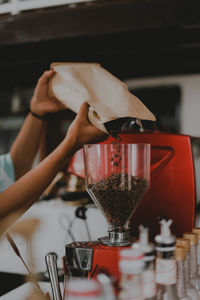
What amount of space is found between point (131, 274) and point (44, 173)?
1.09 feet

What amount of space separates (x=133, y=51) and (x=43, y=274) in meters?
0.88

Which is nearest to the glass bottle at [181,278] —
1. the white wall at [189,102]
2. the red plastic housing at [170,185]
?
the red plastic housing at [170,185]

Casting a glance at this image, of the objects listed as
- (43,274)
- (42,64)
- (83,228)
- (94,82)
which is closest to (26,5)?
(42,64)

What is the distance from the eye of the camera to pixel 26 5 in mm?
1310

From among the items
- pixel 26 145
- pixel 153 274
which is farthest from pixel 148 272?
pixel 26 145

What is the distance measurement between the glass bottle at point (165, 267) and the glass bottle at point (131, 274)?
77 mm

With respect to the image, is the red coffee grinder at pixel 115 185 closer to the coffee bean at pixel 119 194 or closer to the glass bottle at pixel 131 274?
the coffee bean at pixel 119 194

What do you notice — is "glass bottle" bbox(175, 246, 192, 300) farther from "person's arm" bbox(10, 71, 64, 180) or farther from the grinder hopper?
"person's arm" bbox(10, 71, 64, 180)

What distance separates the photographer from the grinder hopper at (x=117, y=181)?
28.6 inches

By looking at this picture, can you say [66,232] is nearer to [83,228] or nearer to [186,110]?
[83,228]

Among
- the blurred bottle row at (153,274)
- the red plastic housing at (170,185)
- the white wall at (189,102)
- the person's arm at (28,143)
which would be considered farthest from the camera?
the white wall at (189,102)

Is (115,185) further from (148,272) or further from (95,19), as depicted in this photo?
(95,19)

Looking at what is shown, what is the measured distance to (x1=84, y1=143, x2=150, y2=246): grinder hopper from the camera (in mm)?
727

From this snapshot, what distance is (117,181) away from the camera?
72cm
